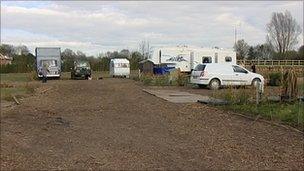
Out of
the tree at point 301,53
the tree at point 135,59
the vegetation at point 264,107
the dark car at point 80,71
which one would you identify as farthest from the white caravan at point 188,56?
the tree at point 301,53

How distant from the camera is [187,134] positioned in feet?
35.3

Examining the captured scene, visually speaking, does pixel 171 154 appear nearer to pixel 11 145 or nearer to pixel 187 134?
pixel 187 134

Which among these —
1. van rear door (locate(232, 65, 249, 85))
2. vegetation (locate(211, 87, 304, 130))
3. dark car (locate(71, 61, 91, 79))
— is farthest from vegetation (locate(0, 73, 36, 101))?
dark car (locate(71, 61, 91, 79))

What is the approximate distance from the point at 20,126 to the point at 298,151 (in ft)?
20.9

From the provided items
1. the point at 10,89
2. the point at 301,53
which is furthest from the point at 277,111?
the point at 301,53

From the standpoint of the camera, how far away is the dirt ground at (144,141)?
7.86 meters

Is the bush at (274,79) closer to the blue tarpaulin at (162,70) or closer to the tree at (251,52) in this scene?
the blue tarpaulin at (162,70)

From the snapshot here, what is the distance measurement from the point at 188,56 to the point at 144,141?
3554 cm

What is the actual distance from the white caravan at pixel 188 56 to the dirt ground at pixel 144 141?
29895 mm

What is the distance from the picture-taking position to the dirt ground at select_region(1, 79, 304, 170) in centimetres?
786

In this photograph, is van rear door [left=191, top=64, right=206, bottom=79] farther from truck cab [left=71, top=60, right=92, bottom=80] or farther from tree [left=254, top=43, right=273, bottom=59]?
tree [left=254, top=43, right=273, bottom=59]

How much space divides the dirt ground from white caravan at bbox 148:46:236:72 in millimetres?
29895

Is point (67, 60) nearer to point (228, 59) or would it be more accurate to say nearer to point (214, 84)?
point (228, 59)

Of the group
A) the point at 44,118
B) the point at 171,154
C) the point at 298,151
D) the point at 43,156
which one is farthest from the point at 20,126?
the point at 298,151
